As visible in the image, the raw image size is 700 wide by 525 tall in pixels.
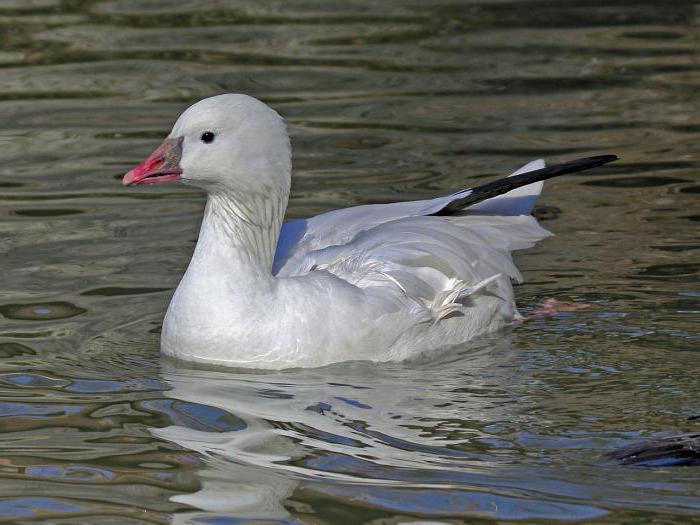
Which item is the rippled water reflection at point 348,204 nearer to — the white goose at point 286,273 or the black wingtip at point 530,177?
the white goose at point 286,273

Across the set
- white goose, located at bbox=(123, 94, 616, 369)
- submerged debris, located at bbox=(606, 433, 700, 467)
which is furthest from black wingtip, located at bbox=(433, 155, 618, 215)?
submerged debris, located at bbox=(606, 433, 700, 467)

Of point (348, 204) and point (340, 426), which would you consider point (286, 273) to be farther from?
point (348, 204)

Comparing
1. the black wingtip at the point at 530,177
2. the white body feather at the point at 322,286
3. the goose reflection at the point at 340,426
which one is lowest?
the goose reflection at the point at 340,426

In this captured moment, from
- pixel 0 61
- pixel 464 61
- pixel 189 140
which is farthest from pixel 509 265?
pixel 0 61

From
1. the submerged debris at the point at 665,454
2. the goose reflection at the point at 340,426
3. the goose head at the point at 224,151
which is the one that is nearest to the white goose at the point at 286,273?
the goose head at the point at 224,151

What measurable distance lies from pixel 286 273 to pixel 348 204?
2.12 meters

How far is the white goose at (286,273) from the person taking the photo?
292 inches

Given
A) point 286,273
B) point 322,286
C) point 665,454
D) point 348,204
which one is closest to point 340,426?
point 322,286

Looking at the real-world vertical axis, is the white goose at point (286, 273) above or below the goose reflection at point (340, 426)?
above

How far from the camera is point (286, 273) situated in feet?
26.5

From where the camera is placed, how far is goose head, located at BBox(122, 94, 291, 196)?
7406 millimetres

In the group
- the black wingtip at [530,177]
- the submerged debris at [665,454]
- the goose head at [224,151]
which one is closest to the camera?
the submerged debris at [665,454]

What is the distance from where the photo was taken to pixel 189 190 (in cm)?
1060

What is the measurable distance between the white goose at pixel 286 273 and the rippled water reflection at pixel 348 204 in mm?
148
